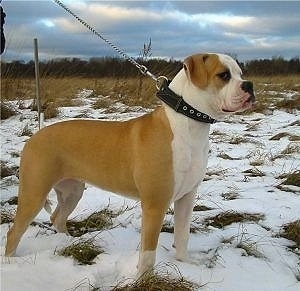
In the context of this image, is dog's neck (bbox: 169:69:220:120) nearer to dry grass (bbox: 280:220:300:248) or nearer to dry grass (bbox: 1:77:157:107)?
dry grass (bbox: 280:220:300:248)

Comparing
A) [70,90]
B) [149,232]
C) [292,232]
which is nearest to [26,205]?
[149,232]

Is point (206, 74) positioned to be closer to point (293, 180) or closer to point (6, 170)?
point (293, 180)

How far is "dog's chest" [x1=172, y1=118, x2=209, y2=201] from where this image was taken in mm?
3012

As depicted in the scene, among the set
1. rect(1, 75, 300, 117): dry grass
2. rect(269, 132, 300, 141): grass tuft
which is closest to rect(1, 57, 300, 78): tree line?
rect(1, 75, 300, 117): dry grass

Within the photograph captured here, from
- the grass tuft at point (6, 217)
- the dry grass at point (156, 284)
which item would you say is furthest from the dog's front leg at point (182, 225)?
the grass tuft at point (6, 217)

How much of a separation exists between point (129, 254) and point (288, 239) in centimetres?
128

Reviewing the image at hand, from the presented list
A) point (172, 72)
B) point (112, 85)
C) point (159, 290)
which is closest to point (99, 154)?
point (159, 290)

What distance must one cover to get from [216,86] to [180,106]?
26 centimetres

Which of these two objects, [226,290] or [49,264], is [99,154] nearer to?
[49,264]

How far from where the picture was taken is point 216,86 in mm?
3000

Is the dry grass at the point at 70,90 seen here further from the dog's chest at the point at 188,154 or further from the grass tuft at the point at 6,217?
the dog's chest at the point at 188,154

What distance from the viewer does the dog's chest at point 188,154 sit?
9.88 ft

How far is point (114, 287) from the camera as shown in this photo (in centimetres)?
286

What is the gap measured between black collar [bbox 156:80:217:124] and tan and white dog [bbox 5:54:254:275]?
0.09 feet
